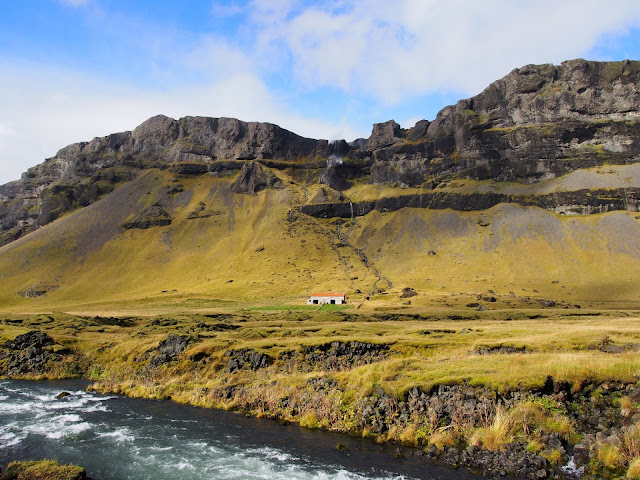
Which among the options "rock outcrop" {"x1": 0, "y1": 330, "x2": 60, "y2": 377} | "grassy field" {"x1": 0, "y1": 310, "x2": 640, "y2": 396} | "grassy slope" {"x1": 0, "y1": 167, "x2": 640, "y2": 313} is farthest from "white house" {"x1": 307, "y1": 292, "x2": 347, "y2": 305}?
"rock outcrop" {"x1": 0, "y1": 330, "x2": 60, "y2": 377}

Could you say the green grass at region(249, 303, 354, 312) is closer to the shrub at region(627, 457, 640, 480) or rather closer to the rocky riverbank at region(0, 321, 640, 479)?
the rocky riverbank at region(0, 321, 640, 479)

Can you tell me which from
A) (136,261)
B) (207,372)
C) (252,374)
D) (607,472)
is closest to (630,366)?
(607,472)

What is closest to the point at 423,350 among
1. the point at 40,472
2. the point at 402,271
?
the point at 40,472

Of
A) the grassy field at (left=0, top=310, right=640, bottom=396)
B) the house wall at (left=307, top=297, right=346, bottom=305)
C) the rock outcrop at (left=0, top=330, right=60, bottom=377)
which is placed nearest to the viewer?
the grassy field at (left=0, top=310, right=640, bottom=396)

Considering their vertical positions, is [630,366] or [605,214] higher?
[605,214]

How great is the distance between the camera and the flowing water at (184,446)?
2173 cm

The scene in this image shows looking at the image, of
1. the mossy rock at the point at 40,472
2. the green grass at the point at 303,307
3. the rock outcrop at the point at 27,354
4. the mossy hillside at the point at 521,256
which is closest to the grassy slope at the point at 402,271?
the mossy hillside at the point at 521,256

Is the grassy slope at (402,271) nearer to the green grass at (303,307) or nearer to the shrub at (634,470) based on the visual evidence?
the green grass at (303,307)

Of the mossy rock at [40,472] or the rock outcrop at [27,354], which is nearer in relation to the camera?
the mossy rock at [40,472]

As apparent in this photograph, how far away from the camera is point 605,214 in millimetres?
180125

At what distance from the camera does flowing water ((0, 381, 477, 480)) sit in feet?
71.3

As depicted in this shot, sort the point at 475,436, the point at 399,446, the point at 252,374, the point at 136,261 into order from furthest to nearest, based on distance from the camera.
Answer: the point at 136,261 < the point at 252,374 < the point at 399,446 < the point at 475,436

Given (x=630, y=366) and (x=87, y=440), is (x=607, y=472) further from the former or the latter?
(x=87, y=440)

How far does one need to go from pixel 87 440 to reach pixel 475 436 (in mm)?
23790
